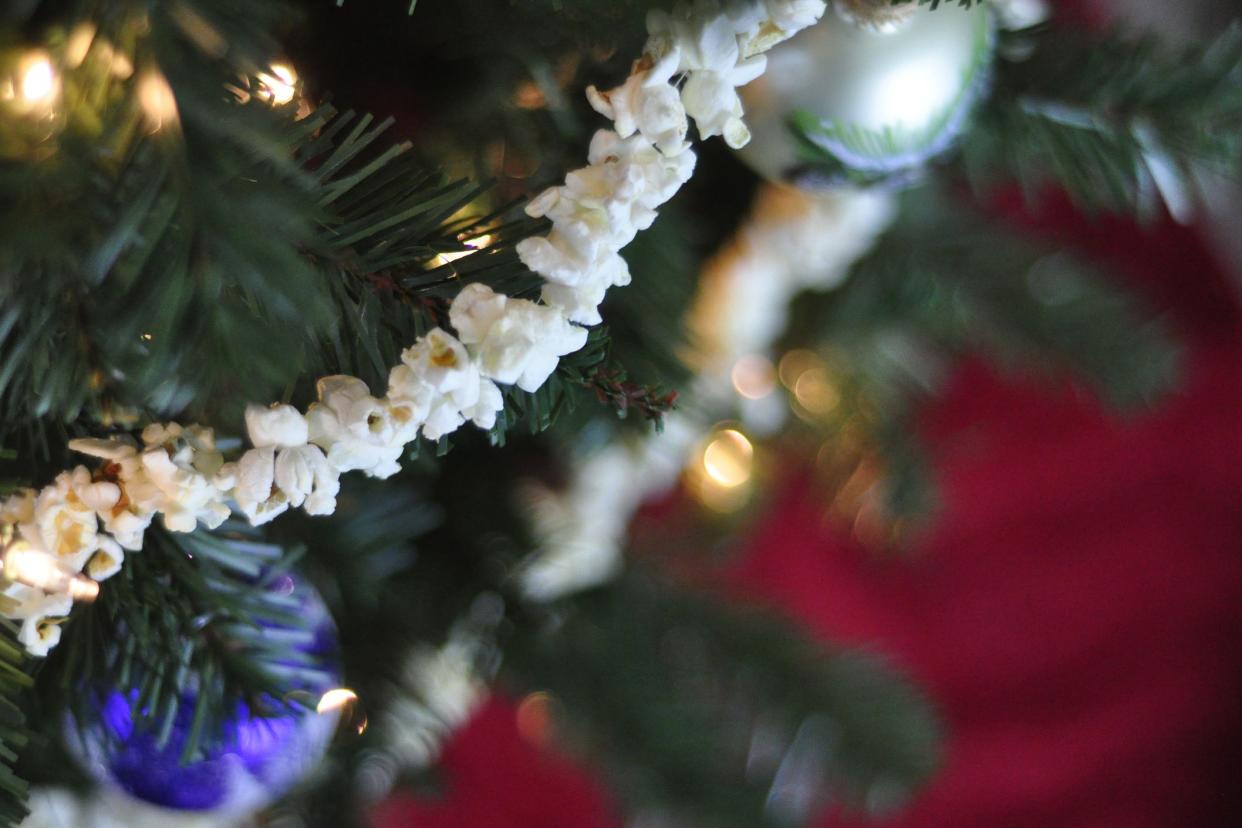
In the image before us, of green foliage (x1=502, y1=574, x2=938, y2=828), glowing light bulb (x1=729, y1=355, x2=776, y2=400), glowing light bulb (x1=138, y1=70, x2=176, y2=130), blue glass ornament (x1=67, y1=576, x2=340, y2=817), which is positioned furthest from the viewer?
glowing light bulb (x1=729, y1=355, x2=776, y2=400)

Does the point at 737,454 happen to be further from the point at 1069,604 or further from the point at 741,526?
the point at 1069,604

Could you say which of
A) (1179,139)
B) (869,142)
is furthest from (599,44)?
(1179,139)

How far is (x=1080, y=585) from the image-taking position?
98 centimetres

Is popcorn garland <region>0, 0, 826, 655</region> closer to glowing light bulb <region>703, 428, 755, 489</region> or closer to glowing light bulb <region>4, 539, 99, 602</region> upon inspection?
glowing light bulb <region>4, 539, 99, 602</region>

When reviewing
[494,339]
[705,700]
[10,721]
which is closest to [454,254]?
[494,339]

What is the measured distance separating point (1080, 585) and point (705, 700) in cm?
65

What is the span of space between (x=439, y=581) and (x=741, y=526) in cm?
23

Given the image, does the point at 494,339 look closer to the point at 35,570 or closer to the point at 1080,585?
the point at 35,570

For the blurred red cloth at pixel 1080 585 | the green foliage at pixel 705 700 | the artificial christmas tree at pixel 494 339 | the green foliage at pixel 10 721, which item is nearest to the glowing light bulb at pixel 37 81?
the artificial christmas tree at pixel 494 339

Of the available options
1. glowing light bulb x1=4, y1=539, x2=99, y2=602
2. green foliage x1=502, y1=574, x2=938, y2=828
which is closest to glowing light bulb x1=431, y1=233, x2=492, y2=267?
glowing light bulb x1=4, y1=539, x2=99, y2=602

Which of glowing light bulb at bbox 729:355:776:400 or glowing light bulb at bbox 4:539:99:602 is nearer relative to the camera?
glowing light bulb at bbox 4:539:99:602

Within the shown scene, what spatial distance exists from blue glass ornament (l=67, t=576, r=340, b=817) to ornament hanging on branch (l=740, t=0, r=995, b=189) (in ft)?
0.74

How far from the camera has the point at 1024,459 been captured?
99cm

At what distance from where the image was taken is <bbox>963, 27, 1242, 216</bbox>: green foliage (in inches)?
13.9
